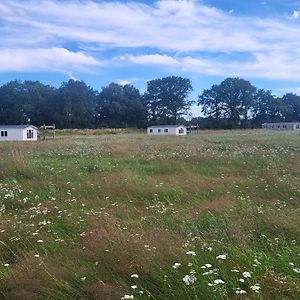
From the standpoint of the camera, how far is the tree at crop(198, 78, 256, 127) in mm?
116188

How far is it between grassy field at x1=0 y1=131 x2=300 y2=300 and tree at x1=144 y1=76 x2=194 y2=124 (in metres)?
100

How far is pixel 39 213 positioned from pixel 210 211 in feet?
11.2

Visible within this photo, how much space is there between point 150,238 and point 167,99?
11092 cm

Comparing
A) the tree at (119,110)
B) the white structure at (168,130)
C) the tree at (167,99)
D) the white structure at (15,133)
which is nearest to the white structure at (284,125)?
the tree at (167,99)

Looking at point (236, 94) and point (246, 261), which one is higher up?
point (236, 94)

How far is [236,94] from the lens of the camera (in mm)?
118125

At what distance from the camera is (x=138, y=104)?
10519 centimetres

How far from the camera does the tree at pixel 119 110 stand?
10275cm

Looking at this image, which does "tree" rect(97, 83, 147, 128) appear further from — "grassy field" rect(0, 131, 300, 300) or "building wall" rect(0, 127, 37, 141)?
"grassy field" rect(0, 131, 300, 300)

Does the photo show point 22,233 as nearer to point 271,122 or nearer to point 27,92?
point 27,92

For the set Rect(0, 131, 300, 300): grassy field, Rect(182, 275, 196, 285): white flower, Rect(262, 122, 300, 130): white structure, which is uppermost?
Rect(262, 122, 300, 130): white structure

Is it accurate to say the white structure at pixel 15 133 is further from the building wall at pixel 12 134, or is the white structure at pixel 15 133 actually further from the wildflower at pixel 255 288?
the wildflower at pixel 255 288

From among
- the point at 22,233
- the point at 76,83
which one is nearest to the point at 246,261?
the point at 22,233


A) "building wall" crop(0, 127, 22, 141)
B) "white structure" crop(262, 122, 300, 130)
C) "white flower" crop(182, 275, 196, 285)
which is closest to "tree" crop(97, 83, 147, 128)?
"white structure" crop(262, 122, 300, 130)
